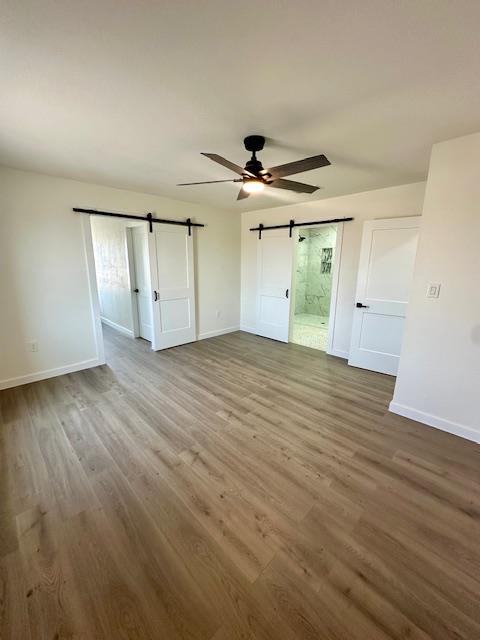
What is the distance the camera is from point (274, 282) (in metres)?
4.89

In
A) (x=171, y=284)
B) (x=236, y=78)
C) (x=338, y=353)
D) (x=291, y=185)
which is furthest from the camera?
(x=171, y=284)

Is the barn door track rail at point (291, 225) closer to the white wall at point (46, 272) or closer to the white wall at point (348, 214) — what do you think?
the white wall at point (348, 214)

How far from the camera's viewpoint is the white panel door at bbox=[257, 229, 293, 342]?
4.66 meters

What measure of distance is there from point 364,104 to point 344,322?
294 centimetres

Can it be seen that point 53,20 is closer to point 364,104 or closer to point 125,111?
point 125,111

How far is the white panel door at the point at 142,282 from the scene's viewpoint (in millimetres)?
4355

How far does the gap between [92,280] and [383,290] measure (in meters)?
3.90

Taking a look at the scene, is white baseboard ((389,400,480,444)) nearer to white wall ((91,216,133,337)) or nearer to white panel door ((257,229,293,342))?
white panel door ((257,229,293,342))

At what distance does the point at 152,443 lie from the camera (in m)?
2.21

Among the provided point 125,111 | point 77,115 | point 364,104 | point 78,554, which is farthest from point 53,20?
point 78,554

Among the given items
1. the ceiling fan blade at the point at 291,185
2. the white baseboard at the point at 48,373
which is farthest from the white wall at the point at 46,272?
the ceiling fan blade at the point at 291,185

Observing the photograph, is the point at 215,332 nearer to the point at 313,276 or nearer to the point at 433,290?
the point at 313,276

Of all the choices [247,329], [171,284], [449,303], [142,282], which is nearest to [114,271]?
[142,282]

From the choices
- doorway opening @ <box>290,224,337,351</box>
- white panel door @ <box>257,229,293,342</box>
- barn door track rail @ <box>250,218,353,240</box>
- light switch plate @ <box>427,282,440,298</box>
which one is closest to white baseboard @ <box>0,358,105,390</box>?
white panel door @ <box>257,229,293,342</box>
